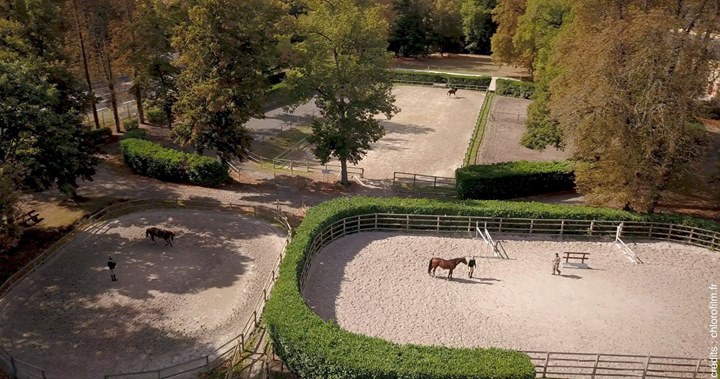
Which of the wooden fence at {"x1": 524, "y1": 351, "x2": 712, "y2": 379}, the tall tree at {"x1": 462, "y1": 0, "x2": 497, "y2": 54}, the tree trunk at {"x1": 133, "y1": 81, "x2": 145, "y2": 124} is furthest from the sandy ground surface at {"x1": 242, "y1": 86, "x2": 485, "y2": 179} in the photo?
the tall tree at {"x1": 462, "y1": 0, "x2": 497, "y2": 54}

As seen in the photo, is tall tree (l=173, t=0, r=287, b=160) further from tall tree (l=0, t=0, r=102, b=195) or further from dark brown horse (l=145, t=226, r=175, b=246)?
dark brown horse (l=145, t=226, r=175, b=246)

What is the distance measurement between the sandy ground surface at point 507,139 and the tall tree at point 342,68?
1131 cm

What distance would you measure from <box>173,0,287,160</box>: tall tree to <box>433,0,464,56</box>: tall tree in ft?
163

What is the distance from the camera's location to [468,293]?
20672 mm

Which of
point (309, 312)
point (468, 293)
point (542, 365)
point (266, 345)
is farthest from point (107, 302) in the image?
point (542, 365)

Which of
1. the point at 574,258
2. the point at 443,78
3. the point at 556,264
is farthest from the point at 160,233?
the point at 443,78

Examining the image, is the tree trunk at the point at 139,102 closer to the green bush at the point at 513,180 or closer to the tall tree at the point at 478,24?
the green bush at the point at 513,180

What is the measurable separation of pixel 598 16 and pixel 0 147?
102 ft

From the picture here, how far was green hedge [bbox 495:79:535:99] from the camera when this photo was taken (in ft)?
186

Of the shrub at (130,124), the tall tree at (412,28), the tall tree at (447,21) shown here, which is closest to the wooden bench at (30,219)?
the shrub at (130,124)

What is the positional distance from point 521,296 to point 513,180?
1073 centimetres

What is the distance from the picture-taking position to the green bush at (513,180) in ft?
96.3

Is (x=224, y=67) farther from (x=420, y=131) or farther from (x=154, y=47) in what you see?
(x=420, y=131)

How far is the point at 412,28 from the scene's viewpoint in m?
74.9
